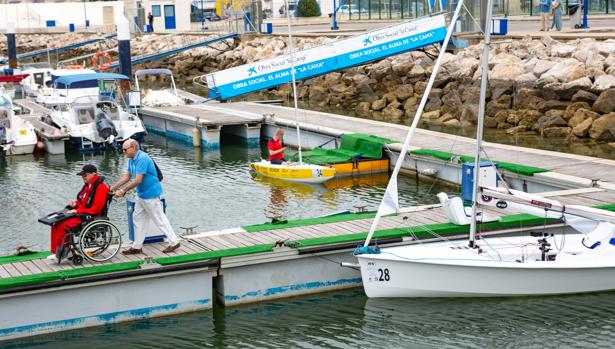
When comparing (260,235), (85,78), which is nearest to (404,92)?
(85,78)

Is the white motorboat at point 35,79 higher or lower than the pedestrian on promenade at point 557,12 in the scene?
lower

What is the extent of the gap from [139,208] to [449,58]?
90.2 feet

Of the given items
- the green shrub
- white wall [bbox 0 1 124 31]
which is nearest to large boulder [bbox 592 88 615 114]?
the green shrub

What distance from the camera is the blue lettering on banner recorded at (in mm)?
39344

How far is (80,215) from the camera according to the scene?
51.2 ft

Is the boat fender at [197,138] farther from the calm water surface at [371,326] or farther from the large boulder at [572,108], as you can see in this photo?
the calm water surface at [371,326]

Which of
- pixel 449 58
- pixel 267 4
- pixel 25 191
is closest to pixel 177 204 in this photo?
pixel 25 191

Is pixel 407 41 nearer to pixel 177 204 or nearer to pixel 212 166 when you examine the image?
pixel 212 166

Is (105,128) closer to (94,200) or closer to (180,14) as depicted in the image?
(94,200)

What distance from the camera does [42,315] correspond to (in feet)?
49.4

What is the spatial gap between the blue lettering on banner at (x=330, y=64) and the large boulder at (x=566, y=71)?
17.5ft

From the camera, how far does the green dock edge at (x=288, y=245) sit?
586 inches

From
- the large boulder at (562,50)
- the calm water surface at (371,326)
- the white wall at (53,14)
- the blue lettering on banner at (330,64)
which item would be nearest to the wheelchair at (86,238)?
the calm water surface at (371,326)

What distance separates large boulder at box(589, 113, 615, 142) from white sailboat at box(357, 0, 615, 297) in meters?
15.5
